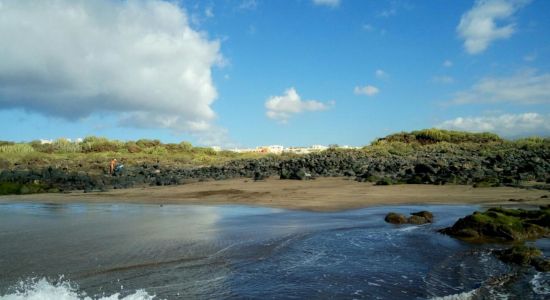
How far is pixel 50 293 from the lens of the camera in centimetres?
423

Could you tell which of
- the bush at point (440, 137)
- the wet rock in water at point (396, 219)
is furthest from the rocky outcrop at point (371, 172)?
the wet rock in water at point (396, 219)

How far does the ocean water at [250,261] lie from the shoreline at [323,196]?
2.69 meters

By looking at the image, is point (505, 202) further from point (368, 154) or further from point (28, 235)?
point (368, 154)

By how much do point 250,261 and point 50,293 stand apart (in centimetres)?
233

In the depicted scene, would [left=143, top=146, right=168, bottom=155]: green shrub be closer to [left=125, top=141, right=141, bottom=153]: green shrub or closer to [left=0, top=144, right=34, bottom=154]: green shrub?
[left=125, top=141, right=141, bottom=153]: green shrub

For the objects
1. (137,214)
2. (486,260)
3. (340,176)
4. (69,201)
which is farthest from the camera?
(340,176)

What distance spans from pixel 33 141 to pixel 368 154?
99.7 ft

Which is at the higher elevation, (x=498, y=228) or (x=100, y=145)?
(x=100, y=145)

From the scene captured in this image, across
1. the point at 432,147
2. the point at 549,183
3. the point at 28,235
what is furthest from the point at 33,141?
the point at 549,183

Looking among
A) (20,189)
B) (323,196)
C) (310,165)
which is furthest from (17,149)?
(323,196)

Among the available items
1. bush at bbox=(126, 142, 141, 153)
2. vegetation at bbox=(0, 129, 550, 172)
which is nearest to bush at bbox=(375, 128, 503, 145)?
vegetation at bbox=(0, 129, 550, 172)

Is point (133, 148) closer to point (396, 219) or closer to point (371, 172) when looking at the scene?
point (371, 172)

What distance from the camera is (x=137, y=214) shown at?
10508 millimetres

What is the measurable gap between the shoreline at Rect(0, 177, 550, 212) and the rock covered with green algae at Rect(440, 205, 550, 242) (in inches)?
141
